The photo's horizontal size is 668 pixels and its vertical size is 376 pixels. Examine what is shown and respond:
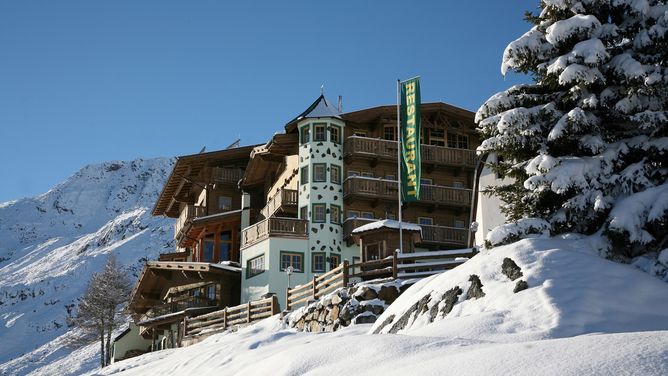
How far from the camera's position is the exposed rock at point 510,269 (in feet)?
53.2

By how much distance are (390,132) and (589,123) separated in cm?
2742

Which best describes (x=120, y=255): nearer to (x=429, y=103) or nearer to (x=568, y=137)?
(x=429, y=103)

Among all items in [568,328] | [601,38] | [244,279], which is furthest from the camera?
[244,279]

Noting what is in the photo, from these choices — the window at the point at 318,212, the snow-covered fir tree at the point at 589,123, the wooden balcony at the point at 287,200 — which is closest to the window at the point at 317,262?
the window at the point at 318,212

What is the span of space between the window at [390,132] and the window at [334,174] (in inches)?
133

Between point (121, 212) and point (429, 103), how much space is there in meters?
147

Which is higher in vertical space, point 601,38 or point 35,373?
point 601,38

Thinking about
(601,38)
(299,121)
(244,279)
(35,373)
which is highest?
(299,121)

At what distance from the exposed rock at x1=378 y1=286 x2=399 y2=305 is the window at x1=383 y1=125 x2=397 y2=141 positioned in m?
19.8

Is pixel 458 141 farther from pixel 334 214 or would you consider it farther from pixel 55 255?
pixel 55 255

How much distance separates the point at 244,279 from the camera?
44.4 m

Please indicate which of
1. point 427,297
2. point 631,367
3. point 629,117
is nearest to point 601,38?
point 629,117

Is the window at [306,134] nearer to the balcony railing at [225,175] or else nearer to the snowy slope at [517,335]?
the balcony railing at [225,175]

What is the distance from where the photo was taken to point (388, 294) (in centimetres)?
2606
